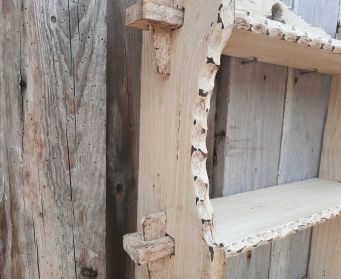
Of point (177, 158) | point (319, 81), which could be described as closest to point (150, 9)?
point (177, 158)

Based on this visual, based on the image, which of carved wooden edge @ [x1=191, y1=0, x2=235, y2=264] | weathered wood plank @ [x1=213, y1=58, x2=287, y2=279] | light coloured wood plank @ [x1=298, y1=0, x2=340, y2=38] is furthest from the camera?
light coloured wood plank @ [x1=298, y1=0, x2=340, y2=38]

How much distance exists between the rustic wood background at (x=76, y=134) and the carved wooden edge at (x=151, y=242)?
0.42 feet

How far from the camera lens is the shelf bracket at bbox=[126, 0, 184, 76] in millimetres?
449

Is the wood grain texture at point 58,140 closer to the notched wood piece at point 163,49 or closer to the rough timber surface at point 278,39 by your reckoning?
the notched wood piece at point 163,49

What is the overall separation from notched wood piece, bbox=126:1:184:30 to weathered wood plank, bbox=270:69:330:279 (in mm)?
458

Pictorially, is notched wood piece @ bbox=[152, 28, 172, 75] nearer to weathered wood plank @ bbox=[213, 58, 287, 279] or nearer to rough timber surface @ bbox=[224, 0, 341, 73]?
rough timber surface @ bbox=[224, 0, 341, 73]

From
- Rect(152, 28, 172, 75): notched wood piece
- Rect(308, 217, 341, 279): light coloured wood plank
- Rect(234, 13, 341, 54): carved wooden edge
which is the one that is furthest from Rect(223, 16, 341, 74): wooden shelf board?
Rect(308, 217, 341, 279): light coloured wood plank

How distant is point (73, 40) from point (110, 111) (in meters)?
0.15

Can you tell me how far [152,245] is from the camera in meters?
0.50

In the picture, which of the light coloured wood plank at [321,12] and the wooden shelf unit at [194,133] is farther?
the light coloured wood plank at [321,12]

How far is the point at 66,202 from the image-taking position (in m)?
0.59

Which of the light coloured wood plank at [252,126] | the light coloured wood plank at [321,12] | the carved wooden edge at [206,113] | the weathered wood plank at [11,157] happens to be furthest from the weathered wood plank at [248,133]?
the weathered wood plank at [11,157]

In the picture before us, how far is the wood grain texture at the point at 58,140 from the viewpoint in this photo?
0.54m

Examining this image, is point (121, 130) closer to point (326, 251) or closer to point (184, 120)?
point (184, 120)
